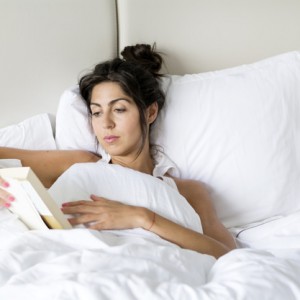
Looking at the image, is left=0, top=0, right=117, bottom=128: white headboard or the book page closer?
the book page

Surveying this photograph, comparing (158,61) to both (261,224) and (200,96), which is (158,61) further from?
(261,224)

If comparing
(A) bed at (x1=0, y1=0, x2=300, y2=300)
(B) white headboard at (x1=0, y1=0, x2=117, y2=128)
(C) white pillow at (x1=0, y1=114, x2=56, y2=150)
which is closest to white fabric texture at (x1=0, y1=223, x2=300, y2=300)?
(A) bed at (x1=0, y1=0, x2=300, y2=300)

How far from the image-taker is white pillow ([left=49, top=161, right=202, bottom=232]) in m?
1.00

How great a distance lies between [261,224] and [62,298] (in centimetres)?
79

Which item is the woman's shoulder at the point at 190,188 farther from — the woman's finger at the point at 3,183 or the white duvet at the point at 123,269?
the woman's finger at the point at 3,183

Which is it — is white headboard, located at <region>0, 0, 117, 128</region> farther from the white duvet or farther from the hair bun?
the white duvet

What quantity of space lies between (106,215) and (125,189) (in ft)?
0.38

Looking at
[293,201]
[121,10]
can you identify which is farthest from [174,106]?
[293,201]

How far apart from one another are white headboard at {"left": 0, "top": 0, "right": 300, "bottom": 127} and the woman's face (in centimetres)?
20

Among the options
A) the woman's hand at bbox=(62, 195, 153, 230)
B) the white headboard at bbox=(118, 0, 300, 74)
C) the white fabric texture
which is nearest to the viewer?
the white fabric texture

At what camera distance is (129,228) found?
938 mm

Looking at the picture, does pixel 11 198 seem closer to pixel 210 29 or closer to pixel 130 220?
pixel 130 220

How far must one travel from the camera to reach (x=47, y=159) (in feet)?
3.83

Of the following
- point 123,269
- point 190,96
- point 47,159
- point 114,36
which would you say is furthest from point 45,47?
point 123,269
